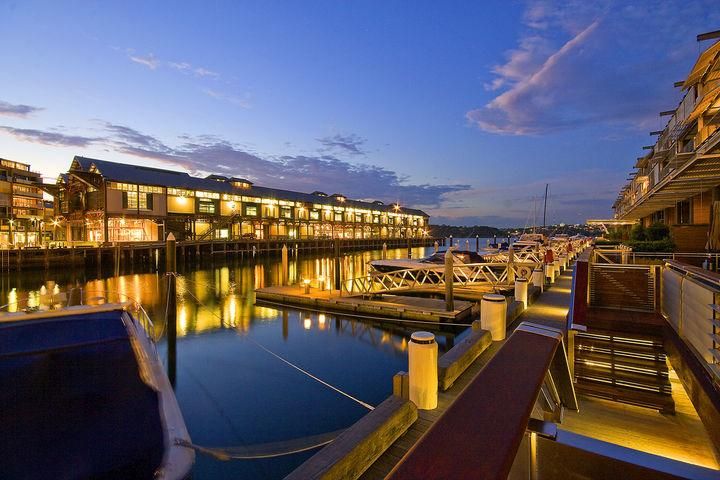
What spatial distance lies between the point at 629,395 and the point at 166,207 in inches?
2265

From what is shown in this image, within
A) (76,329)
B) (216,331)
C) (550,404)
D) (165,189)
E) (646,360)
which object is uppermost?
(165,189)

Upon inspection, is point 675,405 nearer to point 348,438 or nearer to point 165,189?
point 348,438

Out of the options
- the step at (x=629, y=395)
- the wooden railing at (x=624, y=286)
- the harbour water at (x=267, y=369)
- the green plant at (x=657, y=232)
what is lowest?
the harbour water at (x=267, y=369)

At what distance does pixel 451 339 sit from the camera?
1497 centimetres

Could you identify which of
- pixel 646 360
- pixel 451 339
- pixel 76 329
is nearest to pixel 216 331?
pixel 76 329

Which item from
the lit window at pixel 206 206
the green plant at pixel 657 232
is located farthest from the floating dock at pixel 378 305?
the lit window at pixel 206 206

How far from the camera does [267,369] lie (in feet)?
41.0

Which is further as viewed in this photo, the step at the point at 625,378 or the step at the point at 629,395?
the step at the point at 625,378

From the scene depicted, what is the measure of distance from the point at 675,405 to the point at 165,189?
2291 inches

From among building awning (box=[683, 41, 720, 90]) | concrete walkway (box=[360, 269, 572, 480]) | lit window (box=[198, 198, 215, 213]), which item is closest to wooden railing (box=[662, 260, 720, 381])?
concrete walkway (box=[360, 269, 572, 480])

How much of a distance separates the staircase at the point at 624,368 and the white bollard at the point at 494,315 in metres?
1.58

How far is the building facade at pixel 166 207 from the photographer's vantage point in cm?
4856

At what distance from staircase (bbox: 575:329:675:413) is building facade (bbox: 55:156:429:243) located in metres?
54.4

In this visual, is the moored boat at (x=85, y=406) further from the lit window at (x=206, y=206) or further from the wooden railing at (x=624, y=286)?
the lit window at (x=206, y=206)
